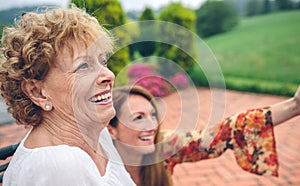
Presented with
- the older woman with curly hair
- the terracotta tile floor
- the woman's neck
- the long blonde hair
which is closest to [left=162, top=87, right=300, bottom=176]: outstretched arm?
the long blonde hair

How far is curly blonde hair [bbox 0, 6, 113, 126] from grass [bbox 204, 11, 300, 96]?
719 cm

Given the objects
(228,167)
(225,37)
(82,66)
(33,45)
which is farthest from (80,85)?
(225,37)

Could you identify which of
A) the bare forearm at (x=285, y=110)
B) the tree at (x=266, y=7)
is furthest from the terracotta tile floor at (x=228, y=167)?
the tree at (x=266, y=7)

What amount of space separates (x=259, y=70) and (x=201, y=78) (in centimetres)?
292

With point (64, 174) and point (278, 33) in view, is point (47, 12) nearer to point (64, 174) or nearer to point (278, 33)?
point (64, 174)

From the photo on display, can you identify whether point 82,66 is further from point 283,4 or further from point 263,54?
point 283,4

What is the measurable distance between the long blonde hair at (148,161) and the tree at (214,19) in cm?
1503

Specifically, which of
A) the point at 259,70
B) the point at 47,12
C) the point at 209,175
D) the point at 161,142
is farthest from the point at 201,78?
the point at 47,12

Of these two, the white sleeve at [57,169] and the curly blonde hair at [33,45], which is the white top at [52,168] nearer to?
the white sleeve at [57,169]

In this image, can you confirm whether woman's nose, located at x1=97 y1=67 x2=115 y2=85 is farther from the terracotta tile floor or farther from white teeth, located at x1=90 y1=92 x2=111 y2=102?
the terracotta tile floor

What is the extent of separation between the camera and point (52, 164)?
1.01 m

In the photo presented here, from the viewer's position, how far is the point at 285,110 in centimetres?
158

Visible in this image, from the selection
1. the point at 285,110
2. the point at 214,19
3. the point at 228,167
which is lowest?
the point at 214,19

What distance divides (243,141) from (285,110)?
0.25 metres
